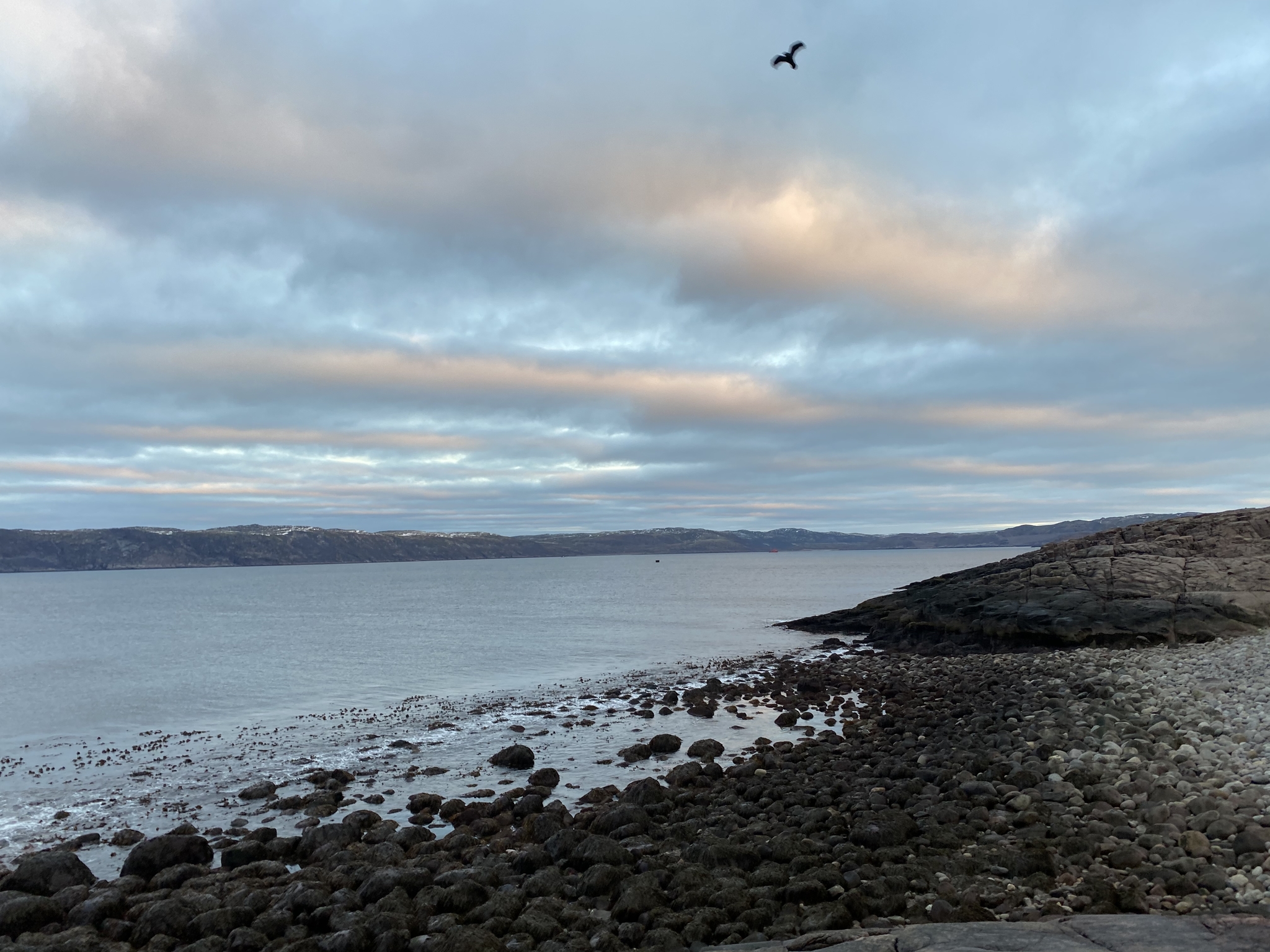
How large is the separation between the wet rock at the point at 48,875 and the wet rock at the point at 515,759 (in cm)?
870

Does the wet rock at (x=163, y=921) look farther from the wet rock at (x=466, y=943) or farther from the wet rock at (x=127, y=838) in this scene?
the wet rock at (x=127, y=838)

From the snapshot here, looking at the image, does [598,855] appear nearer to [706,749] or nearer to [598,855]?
[598,855]

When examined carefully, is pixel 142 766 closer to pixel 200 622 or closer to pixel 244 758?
pixel 244 758

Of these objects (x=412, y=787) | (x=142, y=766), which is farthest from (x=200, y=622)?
(x=412, y=787)

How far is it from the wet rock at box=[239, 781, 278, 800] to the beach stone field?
7 cm

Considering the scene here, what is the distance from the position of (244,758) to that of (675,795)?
12533 millimetres

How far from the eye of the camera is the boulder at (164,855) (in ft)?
39.9

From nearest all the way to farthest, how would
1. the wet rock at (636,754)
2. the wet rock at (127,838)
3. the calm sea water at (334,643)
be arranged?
the wet rock at (127,838) < the wet rock at (636,754) < the calm sea water at (334,643)

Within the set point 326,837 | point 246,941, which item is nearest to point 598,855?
point 246,941

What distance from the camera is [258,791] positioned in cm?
1698

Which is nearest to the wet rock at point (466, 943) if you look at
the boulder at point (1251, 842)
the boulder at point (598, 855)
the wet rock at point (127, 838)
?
the boulder at point (598, 855)

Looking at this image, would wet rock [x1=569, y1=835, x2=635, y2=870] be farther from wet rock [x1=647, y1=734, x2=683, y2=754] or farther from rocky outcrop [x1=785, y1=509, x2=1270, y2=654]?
rocky outcrop [x1=785, y1=509, x2=1270, y2=654]

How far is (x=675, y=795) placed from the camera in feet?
48.6

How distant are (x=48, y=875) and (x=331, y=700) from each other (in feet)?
62.8
